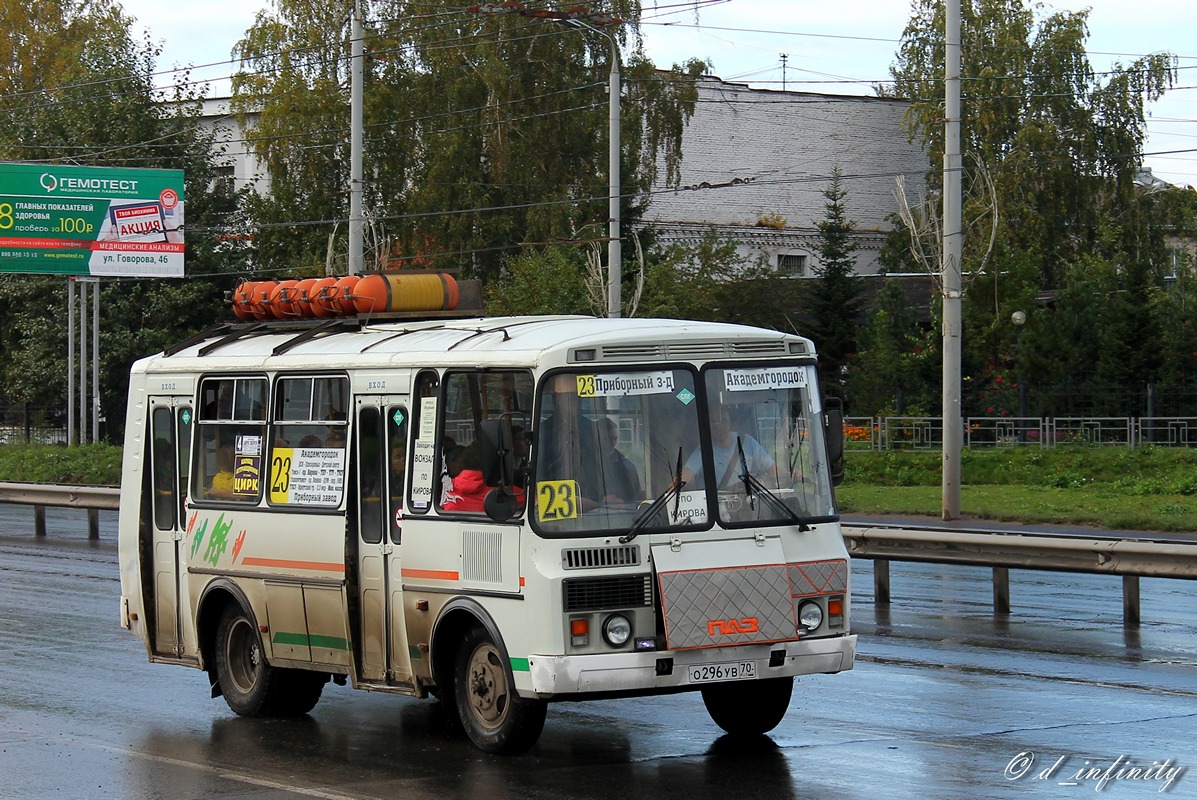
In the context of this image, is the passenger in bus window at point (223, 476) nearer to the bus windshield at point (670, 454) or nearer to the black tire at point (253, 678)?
the black tire at point (253, 678)

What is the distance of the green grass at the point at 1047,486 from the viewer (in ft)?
86.9

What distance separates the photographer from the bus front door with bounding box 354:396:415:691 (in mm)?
9969

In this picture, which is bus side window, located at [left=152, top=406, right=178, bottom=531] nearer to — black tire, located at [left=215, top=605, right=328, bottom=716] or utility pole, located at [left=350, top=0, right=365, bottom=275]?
black tire, located at [left=215, top=605, right=328, bottom=716]

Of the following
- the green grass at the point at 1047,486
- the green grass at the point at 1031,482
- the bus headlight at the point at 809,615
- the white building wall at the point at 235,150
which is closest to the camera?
the bus headlight at the point at 809,615

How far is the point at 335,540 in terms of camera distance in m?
10.4

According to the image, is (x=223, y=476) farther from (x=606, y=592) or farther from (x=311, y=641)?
(x=606, y=592)

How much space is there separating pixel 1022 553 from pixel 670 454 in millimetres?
7164

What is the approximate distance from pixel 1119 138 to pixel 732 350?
2113 inches

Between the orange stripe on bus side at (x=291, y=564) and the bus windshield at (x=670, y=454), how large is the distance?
6.24 ft

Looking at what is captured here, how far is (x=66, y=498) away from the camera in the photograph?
25984 mm

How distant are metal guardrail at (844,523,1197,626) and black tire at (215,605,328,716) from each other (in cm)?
677

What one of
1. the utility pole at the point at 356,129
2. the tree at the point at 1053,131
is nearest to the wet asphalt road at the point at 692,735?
the utility pole at the point at 356,129

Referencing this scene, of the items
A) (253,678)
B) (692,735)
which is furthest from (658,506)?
(253,678)

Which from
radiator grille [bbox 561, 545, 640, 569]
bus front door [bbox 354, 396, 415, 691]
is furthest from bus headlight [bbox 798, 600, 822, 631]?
bus front door [bbox 354, 396, 415, 691]
